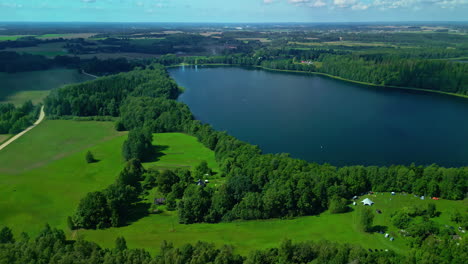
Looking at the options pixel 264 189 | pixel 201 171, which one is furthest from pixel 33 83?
pixel 264 189

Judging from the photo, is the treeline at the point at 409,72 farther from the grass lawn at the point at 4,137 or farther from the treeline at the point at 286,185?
the grass lawn at the point at 4,137

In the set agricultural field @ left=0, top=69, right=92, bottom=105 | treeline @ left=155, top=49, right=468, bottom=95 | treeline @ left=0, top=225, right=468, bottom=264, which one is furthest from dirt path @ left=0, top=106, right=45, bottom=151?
treeline @ left=155, top=49, right=468, bottom=95

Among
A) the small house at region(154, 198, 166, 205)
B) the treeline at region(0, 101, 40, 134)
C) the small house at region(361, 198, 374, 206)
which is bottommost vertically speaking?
the small house at region(154, 198, 166, 205)

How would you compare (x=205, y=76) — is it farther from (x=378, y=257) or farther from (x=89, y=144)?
(x=378, y=257)

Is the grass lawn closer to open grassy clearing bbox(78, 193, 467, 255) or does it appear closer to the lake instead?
open grassy clearing bbox(78, 193, 467, 255)

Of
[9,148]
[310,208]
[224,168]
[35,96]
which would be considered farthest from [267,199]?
[35,96]
